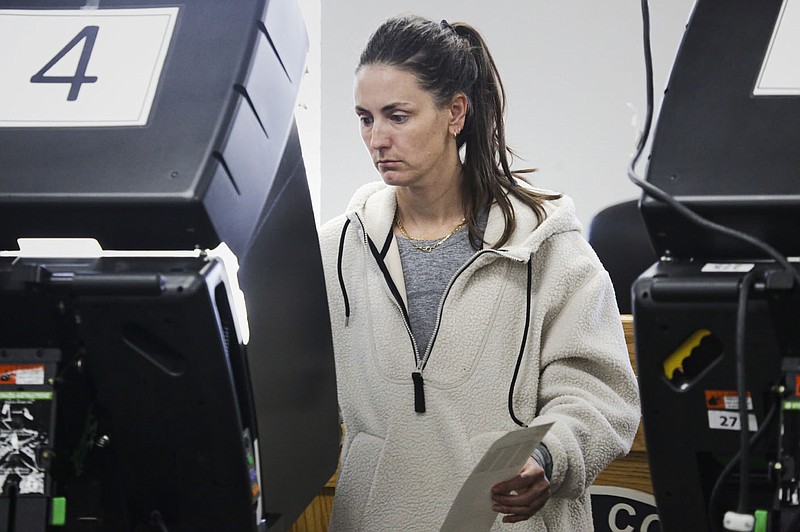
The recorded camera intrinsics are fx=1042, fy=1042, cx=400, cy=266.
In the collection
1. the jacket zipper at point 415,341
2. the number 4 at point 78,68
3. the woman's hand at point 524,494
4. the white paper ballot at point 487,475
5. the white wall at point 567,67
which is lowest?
the woman's hand at point 524,494

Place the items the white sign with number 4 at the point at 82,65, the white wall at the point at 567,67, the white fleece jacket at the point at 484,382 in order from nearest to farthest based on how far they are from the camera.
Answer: the white sign with number 4 at the point at 82,65 < the white fleece jacket at the point at 484,382 < the white wall at the point at 567,67

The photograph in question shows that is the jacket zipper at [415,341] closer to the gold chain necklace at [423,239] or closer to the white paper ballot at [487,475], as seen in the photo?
the gold chain necklace at [423,239]

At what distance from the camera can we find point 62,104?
0.82 m

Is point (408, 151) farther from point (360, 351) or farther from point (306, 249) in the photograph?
point (306, 249)

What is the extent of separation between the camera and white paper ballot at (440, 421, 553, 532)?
1.02 metres

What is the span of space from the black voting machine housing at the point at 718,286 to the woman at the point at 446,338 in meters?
0.62

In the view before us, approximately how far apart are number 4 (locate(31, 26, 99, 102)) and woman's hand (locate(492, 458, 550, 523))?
2.34 ft

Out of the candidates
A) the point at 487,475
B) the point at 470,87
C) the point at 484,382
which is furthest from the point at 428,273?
the point at 487,475

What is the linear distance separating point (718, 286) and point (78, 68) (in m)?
0.51

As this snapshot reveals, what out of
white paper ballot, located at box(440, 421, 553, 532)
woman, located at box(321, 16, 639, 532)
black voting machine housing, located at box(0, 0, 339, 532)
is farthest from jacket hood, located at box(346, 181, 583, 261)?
black voting machine housing, located at box(0, 0, 339, 532)

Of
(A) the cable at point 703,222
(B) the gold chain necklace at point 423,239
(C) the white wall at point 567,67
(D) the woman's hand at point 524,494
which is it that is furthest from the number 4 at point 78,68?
(C) the white wall at point 567,67

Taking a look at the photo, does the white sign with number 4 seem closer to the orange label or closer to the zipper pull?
the orange label

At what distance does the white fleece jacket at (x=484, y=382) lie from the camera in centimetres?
146

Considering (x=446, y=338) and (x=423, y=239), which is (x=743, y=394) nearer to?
(x=446, y=338)
